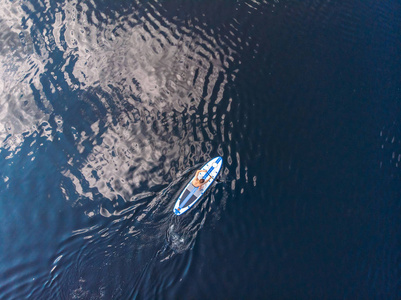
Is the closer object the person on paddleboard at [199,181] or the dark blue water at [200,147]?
the dark blue water at [200,147]

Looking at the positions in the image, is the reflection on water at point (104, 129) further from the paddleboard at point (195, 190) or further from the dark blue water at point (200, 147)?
the paddleboard at point (195, 190)

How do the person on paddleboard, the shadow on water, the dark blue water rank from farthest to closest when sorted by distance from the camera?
the person on paddleboard
the dark blue water
the shadow on water


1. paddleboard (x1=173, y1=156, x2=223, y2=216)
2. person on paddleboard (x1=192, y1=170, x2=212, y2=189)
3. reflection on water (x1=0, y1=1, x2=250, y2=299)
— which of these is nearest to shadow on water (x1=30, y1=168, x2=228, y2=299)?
reflection on water (x1=0, y1=1, x2=250, y2=299)

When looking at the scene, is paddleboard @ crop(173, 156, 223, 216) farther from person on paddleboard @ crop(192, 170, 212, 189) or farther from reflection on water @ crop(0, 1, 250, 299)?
reflection on water @ crop(0, 1, 250, 299)

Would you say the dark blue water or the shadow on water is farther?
the dark blue water

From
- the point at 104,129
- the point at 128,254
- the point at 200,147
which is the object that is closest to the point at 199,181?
the point at 200,147

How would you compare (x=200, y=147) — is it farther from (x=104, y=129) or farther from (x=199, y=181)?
(x=104, y=129)

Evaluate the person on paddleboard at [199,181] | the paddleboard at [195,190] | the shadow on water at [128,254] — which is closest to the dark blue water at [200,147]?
the shadow on water at [128,254]
